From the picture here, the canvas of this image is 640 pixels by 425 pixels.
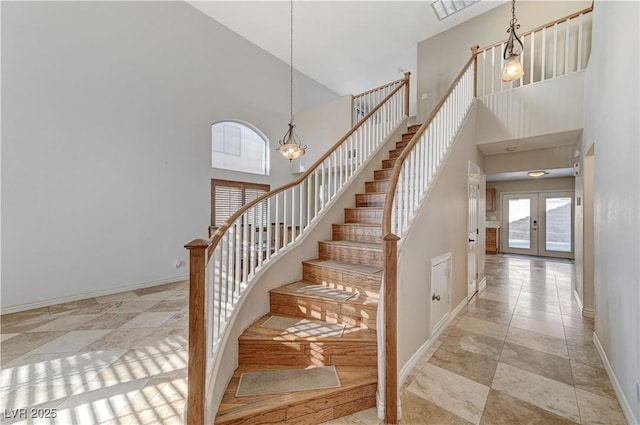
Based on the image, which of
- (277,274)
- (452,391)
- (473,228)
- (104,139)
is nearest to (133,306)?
(277,274)

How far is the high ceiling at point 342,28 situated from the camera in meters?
4.89

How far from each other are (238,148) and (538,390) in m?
5.99

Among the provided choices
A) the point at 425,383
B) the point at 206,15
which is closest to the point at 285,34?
the point at 206,15

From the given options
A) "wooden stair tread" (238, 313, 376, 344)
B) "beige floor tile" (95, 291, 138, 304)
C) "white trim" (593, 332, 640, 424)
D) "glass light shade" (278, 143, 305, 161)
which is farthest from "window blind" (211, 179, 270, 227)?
"white trim" (593, 332, 640, 424)

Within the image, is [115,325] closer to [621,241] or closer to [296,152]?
[296,152]

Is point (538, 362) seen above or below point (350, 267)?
below

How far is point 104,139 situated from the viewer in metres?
3.88

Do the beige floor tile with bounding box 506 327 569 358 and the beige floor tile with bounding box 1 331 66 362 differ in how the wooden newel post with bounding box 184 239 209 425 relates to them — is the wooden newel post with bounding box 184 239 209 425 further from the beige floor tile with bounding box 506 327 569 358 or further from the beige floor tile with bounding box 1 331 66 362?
the beige floor tile with bounding box 506 327 569 358

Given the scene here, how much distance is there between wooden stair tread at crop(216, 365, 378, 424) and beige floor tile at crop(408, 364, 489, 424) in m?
0.47

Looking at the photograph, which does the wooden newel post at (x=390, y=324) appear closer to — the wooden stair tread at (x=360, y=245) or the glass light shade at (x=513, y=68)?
the wooden stair tread at (x=360, y=245)

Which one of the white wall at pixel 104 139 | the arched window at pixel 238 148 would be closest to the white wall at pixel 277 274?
the white wall at pixel 104 139

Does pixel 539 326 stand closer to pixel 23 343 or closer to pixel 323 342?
pixel 323 342

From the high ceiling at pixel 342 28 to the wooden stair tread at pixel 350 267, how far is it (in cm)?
492

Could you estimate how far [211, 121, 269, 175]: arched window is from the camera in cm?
541
